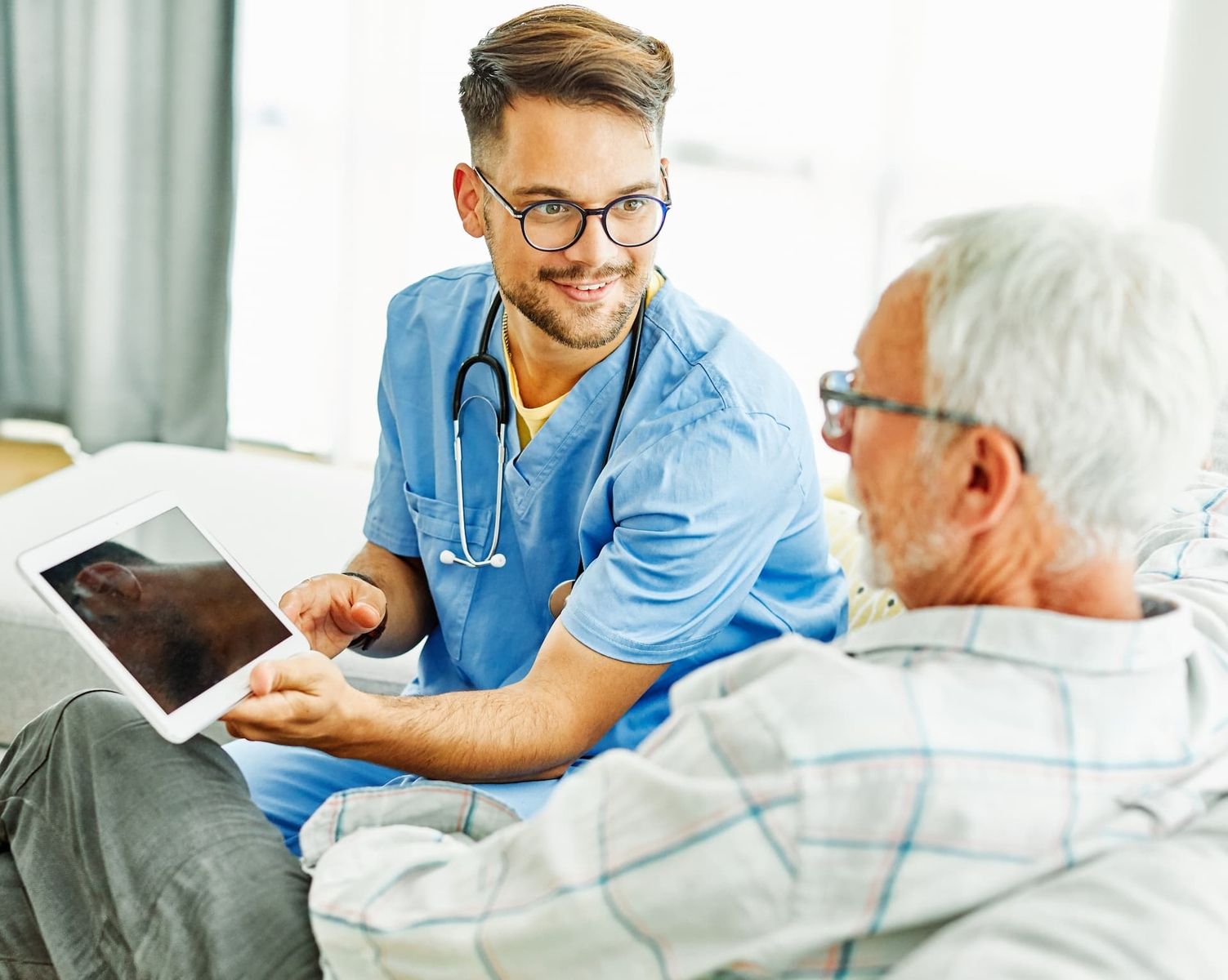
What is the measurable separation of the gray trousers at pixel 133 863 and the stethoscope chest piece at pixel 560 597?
0.42 m

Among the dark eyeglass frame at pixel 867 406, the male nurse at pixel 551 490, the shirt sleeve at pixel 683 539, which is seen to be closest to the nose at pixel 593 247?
the male nurse at pixel 551 490

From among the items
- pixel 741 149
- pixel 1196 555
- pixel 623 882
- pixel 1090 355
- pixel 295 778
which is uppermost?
pixel 741 149

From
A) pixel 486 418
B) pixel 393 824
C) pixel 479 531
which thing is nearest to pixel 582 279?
pixel 486 418

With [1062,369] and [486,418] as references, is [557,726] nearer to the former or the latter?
[486,418]

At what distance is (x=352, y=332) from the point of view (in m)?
3.52

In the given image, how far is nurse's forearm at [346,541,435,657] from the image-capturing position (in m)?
1.72

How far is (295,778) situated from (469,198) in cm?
75

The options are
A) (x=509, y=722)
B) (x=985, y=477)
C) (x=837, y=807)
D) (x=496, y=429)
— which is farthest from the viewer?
(x=496, y=429)

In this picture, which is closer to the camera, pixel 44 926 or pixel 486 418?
pixel 44 926

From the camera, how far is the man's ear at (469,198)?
5.47 feet

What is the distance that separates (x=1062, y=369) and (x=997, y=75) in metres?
2.47

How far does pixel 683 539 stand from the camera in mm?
1398

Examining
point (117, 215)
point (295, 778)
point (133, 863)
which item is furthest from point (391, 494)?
point (117, 215)

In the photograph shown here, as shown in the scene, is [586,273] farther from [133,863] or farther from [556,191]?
[133,863]
